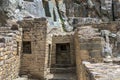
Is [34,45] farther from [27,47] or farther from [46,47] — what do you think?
[46,47]

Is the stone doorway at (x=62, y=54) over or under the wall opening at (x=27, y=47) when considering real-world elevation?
under

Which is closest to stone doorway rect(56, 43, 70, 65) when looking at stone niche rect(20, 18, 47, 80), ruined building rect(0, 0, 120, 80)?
ruined building rect(0, 0, 120, 80)

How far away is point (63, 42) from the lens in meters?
16.0

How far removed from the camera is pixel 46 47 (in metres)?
12.4

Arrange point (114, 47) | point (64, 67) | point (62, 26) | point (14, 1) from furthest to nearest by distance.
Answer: point (62, 26), point (14, 1), point (64, 67), point (114, 47)

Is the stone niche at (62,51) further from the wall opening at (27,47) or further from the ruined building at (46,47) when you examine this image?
the wall opening at (27,47)

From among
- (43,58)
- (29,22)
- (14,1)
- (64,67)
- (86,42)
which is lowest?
(64,67)

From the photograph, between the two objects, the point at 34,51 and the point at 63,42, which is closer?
the point at 34,51

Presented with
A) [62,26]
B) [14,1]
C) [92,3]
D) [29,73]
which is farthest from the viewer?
[92,3]

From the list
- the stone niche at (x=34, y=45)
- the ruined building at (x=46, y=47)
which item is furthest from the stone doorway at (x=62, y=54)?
the stone niche at (x=34, y=45)

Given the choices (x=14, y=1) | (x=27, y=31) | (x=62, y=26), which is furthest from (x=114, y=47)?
(x=62, y=26)

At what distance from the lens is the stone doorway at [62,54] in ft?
53.5

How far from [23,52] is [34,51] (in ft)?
1.74

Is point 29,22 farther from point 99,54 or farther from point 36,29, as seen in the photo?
point 99,54
